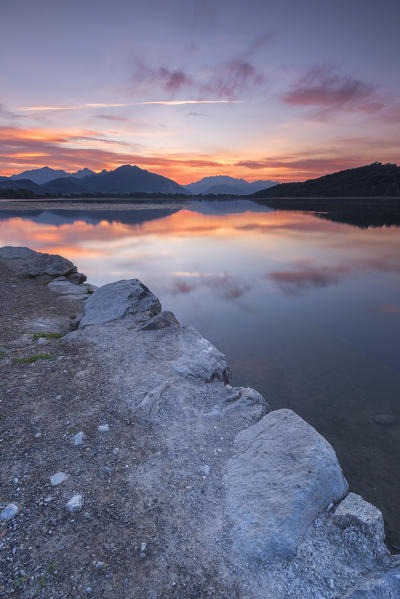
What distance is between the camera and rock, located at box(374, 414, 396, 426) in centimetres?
762

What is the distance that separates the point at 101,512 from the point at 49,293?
44.7 ft

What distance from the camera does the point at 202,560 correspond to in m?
3.78

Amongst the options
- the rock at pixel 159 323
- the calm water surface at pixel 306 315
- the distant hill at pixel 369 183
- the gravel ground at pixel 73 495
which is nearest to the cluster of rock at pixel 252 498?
the gravel ground at pixel 73 495

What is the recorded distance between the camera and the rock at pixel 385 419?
7625 mm

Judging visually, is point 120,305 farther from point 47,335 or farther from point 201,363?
point 201,363

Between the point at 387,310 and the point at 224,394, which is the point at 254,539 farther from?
the point at 387,310

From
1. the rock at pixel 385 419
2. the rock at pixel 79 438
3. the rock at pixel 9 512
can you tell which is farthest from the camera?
the rock at pixel 385 419

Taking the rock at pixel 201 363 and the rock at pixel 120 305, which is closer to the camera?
the rock at pixel 201 363

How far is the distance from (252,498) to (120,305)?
8575 mm

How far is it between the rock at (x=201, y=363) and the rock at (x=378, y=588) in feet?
15.6

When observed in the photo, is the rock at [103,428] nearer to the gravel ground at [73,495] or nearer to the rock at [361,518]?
the gravel ground at [73,495]

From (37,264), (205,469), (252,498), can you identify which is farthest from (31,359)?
(37,264)

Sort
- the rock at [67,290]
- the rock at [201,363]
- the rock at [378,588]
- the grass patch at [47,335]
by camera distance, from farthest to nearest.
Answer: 1. the rock at [67,290]
2. the grass patch at [47,335]
3. the rock at [201,363]
4. the rock at [378,588]

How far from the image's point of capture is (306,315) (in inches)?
591
